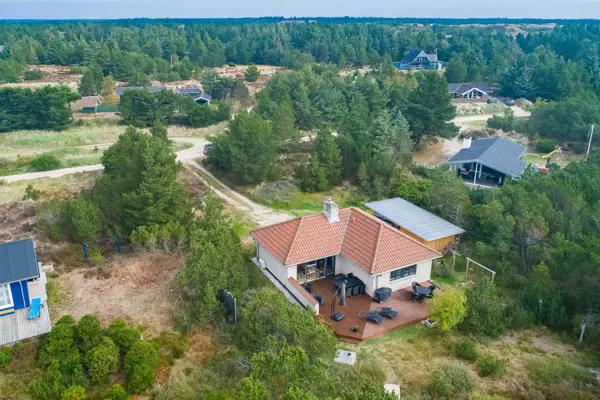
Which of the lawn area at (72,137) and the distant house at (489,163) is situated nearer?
the distant house at (489,163)

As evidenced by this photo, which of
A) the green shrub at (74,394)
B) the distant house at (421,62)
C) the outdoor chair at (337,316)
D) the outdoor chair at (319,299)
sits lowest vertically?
the outdoor chair at (337,316)

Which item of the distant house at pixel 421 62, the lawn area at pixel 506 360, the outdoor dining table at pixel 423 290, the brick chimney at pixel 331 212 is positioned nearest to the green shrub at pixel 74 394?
the lawn area at pixel 506 360

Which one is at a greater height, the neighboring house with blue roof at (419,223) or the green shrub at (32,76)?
the green shrub at (32,76)

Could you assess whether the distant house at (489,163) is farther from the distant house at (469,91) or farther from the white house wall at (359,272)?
the distant house at (469,91)

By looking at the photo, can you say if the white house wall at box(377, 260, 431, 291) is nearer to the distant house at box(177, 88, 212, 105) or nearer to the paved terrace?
the paved terrace

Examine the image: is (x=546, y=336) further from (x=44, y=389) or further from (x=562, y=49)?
(x=562, y=49)

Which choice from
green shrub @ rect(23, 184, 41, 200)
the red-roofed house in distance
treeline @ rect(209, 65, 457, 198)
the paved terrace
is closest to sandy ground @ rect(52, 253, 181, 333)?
the paved terrace

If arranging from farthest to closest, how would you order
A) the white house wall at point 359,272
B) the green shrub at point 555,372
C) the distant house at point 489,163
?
the distant house at point 489,163 → the white house wall at point 359,272 → the green shrub at point 555,372
